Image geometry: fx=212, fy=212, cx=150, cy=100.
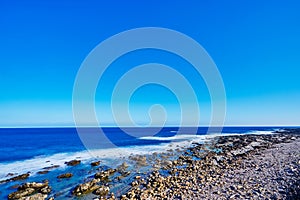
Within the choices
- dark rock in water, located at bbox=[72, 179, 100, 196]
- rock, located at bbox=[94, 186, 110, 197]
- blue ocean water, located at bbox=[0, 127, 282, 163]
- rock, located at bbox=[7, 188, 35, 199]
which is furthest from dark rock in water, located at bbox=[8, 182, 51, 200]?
blue ocean water, located at bbox=[0, 127, 282, 163]

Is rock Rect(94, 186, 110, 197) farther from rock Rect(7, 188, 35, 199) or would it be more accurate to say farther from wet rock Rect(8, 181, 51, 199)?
rock Rect(7, 188, 35, 199)

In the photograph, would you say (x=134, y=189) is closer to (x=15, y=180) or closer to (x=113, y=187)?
(x=113, y=187)

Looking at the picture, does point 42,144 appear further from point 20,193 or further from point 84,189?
point 84,189

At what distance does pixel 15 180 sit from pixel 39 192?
17.4 feet

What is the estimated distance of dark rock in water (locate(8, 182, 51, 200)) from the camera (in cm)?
1434

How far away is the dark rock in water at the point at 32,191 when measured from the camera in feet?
47.0

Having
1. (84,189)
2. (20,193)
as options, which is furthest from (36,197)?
(84,189)

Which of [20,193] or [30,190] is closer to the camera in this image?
[20,193]

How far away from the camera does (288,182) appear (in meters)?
12.9

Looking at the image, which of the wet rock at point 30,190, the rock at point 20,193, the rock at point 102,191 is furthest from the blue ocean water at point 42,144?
the rock at point 102,191

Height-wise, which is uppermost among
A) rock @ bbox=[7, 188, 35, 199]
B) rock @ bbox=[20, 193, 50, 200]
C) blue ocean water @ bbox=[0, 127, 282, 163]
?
blue ocean water @ bbox=[0, 127, 282, 163]

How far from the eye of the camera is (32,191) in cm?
1559

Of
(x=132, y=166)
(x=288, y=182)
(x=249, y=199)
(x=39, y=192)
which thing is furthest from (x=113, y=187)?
(x=288, y=182)

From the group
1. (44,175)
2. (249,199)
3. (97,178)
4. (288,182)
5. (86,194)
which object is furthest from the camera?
(44,175)
